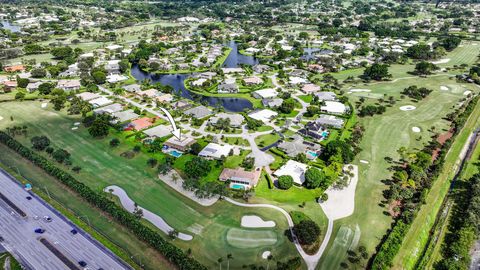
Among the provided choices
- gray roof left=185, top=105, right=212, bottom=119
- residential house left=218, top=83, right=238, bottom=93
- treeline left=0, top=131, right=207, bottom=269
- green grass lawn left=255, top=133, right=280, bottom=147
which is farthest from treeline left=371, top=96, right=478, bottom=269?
residential house left=218, top=83, right=238, bottom=93

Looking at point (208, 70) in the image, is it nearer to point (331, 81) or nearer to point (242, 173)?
point (331, 81)

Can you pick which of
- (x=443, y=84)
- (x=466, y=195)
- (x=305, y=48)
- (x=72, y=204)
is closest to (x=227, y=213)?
(x=72, y=204)

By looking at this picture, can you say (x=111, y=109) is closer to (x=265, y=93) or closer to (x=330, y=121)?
(x=265, y=93)

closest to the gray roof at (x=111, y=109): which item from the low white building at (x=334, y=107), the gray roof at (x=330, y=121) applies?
the gray roof at (x=330, y=121)

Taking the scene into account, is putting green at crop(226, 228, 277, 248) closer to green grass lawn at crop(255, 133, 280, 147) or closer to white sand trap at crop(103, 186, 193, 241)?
white sand trap at crop(103, 186, 193, 241)

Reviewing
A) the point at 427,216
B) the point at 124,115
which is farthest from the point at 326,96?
the point at 124,115

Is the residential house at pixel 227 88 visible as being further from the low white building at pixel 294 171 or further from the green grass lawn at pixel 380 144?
the low white building at pixel 294 171
